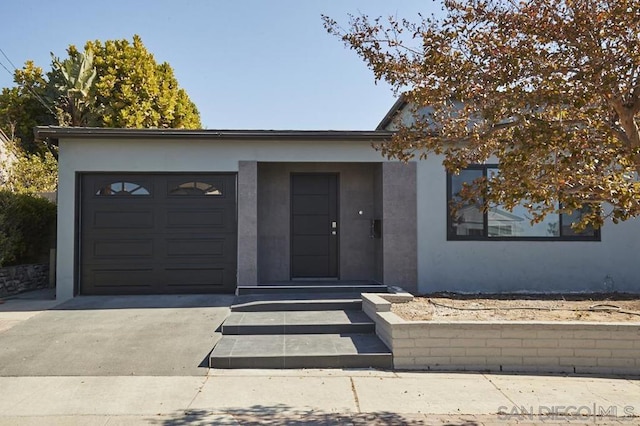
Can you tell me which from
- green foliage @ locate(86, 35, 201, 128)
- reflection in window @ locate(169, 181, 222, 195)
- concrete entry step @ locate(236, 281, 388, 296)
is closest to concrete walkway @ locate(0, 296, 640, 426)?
concrete entry step @ locate(236, 281, 388, 296)

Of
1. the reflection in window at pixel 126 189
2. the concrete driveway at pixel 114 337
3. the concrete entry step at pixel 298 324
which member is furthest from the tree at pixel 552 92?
the reflection in window at pixel 126 189

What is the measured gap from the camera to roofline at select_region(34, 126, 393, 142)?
9.18m

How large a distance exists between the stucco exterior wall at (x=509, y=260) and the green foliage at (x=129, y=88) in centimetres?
1691

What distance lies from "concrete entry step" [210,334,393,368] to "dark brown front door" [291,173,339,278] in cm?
417

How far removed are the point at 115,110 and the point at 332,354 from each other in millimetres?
20282

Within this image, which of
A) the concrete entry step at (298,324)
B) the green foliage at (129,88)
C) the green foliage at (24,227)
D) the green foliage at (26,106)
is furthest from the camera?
the green foliage at (26,106)

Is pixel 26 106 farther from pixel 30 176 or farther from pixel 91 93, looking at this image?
pixel 30 176

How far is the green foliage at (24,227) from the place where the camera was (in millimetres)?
10172

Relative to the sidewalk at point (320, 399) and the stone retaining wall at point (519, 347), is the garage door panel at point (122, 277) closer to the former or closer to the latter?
the sidewalk at point (320, 399)

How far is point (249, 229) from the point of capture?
9562 millimetres

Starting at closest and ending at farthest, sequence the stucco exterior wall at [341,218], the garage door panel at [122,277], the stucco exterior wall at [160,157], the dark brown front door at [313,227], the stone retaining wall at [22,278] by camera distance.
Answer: the stucco exterior wall at [160,157], the garage door panel at [122,277], the stone retaining wall at [22,278], the stucco exterior wall at [341,218], the dark brown front door at [313,227]

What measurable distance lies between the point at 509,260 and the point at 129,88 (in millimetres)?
19475

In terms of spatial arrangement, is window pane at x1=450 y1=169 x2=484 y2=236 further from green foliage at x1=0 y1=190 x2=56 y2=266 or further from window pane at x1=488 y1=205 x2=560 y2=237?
green foliage at x1=0 y1=190 x2=56 y2=266

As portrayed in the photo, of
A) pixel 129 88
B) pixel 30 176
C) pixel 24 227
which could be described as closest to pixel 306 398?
pixel 24 227
